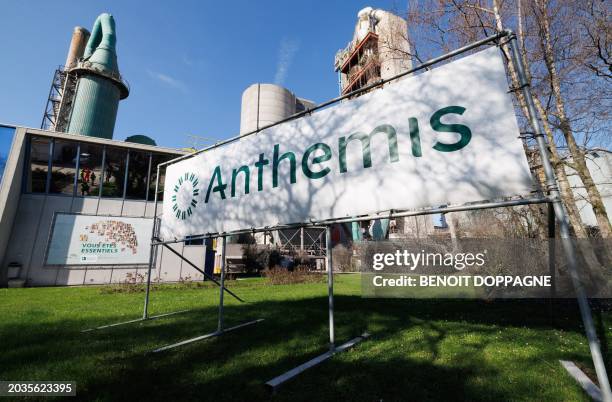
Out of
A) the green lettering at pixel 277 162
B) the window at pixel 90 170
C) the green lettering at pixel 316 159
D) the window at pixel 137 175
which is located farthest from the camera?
the window at pixel 137 175

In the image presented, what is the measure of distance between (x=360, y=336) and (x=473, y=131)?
3.35 m

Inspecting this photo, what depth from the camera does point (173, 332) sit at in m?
5.01

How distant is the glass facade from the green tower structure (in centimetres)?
1370

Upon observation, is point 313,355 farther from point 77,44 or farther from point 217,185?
point 77,44

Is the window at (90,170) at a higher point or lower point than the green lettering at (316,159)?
higher

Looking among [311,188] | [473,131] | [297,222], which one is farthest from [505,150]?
[297,222]

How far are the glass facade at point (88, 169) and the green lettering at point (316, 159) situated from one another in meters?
16.3

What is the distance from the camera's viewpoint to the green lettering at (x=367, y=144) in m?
3.46

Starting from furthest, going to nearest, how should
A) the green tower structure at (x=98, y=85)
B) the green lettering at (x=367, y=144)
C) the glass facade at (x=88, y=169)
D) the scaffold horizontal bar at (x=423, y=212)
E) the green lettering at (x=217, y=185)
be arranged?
the green tower structure at (x=98, y=85) → the glass facade at (x=88, y=169) → the green lettering at (x=217, y=185) → the green lettering at (x=367, y=144) → the scaffold horizontal bar at (x=423, y=212)

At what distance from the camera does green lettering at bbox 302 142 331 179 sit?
4.03 m

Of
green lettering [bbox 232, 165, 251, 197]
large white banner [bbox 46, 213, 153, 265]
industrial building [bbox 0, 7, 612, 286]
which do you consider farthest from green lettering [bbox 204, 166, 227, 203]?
large white banner [bbox 46, 213, 153, 265]

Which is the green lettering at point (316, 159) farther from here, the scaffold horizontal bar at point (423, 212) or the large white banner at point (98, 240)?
the large white banner at point (98, 240)

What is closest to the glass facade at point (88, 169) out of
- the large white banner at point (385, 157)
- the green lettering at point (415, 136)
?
the large white banner at point (385, 157)

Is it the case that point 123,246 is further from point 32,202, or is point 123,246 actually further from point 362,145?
point 362,145
